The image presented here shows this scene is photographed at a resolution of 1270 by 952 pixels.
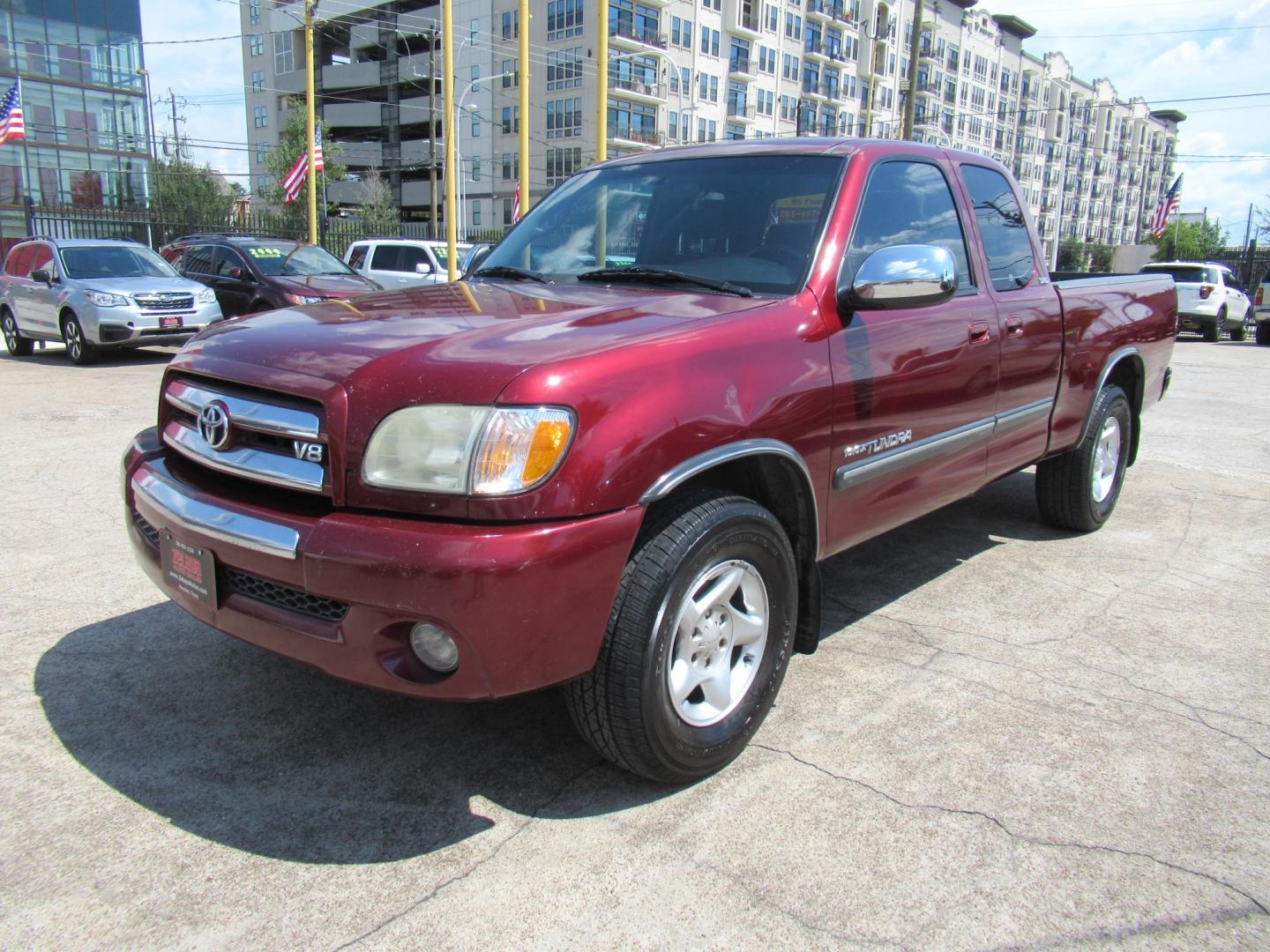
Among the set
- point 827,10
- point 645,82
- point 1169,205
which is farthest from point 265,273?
point 827,10

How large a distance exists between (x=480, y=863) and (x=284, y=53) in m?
79.5

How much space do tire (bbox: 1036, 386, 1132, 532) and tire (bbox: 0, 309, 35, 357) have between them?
45.9 feet

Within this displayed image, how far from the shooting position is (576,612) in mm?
2240

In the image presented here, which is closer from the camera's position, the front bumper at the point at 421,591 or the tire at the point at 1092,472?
the front bumper at the point at 421,591

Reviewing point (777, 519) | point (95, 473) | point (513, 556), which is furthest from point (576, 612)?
point (95, 473)

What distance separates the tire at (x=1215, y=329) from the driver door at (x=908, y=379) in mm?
21684

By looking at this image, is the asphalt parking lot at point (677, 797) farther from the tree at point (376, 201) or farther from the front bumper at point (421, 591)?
the tree at point (376, 201)

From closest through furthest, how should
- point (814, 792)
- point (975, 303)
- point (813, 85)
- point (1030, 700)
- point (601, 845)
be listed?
point (601, 845)
point (814, 792)
point (1030, 700)
point (975, 303)
point (813, 85)

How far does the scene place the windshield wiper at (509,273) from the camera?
3631 millimetres

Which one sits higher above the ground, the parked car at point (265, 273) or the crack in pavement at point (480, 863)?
the parked car at point (265, 273)

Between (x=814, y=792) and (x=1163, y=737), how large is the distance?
4.08 feet

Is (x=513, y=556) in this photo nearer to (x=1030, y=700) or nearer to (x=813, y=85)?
(x=1030, y=700)

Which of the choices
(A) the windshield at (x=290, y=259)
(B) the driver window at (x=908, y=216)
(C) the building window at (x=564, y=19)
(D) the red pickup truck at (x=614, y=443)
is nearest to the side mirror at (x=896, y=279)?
(D) the red pickup truck at (x=614, y=443)

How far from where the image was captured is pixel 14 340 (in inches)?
534
